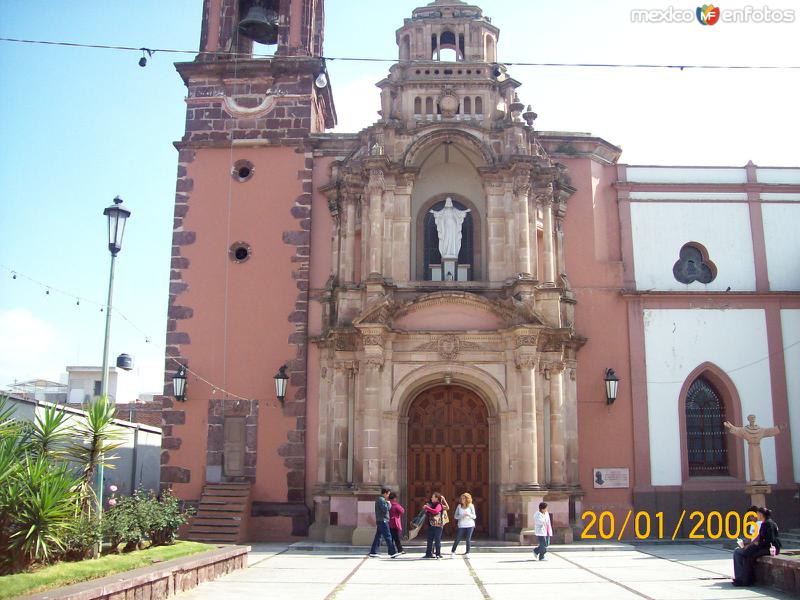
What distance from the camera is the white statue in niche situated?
2195 centimetres

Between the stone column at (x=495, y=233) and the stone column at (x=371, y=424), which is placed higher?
the stone column at (x=495, y=233)

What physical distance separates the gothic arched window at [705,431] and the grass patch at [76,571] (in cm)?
1440

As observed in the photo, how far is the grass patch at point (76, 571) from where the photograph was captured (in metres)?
9.90

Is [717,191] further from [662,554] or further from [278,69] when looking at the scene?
[278,69]

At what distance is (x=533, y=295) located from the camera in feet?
68.5

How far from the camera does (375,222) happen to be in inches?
842

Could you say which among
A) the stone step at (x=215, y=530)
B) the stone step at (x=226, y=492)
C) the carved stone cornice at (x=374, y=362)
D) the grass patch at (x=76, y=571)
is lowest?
the stone step at (x=215, y=530)

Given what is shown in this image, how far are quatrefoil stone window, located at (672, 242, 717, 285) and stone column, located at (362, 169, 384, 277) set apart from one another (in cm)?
840

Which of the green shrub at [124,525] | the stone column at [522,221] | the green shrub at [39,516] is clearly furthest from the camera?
the stone column at [522,221]

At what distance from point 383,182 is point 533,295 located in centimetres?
474

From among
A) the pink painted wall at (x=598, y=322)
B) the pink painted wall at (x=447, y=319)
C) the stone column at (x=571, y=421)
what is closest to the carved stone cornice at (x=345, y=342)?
the pink painted wall at (x=447, y=319)

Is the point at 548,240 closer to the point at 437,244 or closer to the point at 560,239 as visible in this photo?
the point at 560,239

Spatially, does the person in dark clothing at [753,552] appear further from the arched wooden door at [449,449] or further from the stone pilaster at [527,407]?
the arched wooden door at [449,449]

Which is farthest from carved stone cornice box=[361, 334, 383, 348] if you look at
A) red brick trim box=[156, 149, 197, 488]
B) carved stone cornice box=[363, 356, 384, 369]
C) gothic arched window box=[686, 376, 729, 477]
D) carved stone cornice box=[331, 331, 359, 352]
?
gothic arched window box=[686, 376, 729, 477]
